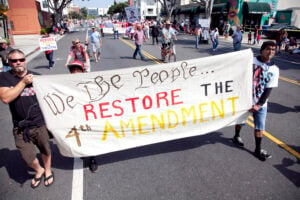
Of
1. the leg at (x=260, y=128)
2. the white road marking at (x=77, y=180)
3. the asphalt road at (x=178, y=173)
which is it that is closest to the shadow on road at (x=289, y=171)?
the asphalt road at (x=178, y=173)

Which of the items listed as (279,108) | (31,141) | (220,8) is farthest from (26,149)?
(220,8)

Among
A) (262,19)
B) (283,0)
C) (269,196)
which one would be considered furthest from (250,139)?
(283,0)

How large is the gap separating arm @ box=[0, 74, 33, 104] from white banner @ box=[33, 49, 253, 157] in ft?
0.70

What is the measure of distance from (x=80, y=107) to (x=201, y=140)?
94.5 inches

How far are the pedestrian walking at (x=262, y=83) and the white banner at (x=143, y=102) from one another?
0.36ft

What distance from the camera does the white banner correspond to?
306cm

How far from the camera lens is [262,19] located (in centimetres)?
3231

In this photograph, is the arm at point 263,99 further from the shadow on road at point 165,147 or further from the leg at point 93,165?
the leg at point 93,165

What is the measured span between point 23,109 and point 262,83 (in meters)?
3.38

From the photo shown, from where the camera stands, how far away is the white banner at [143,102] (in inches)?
121

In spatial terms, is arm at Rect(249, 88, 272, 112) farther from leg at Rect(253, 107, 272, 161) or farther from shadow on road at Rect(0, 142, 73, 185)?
shadow on road at Rect(0, 142, 73, 185)

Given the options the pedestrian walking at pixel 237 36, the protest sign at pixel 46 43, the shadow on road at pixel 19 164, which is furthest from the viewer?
the pedestrian walking at pixel 237 36

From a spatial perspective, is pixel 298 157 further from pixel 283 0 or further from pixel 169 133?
pixel 283 0

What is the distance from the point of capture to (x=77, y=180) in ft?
10.6
